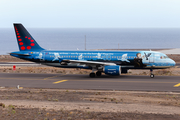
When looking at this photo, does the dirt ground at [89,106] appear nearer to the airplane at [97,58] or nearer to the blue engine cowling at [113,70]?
the blue engine cowling at [113,70]

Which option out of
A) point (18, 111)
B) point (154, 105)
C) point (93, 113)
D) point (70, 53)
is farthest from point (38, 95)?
point (70, 53)

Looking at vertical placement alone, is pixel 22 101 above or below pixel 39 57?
below

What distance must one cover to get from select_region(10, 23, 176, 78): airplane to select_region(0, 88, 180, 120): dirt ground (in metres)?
11.1

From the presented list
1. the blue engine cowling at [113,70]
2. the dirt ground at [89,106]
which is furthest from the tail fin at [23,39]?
the dirt ground at [89,106]

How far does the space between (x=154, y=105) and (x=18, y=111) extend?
393 inches

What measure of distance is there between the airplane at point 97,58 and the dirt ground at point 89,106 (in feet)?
36.3

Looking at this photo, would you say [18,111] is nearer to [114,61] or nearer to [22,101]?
[22,101]

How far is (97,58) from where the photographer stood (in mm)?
38344

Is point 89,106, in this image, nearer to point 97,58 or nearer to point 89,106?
point 89,106

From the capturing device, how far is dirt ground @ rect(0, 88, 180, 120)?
1716cm

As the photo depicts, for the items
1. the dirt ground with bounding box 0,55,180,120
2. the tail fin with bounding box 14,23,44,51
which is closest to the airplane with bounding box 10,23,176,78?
the tail fin with bounding box 14,23,44,51

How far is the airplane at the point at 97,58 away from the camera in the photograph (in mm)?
37094

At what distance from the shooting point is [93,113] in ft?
58.5

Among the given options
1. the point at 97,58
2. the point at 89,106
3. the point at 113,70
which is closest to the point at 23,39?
the point at 97,58
